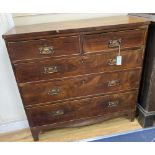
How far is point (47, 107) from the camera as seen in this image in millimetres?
1512

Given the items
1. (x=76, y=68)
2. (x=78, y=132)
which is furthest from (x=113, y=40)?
(x=78, y=132)

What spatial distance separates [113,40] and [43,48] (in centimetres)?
53

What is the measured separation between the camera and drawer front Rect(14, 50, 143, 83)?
1337 mm

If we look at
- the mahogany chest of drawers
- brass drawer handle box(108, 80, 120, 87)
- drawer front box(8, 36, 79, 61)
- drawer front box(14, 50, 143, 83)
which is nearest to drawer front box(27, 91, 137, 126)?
the mahogany chest of drawers

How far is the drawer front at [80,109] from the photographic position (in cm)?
153

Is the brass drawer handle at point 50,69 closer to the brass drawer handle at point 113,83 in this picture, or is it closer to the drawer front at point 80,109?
the drawer front at point 80,109

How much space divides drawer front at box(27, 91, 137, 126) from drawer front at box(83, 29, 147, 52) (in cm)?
46

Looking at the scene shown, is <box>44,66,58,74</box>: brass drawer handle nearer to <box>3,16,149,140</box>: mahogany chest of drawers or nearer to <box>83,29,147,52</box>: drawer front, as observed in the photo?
<box>3,16,149,140</box>: mahogany chest of drawers

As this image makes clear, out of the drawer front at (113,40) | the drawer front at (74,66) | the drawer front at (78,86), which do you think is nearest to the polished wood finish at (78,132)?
the drawer front at (78,86)

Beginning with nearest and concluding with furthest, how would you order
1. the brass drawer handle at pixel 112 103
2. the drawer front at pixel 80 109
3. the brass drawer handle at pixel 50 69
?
the brass drawer handle at pixel 50 69, the drawer front at pixel 80 109, the brass drawer handle at pixel 112 103

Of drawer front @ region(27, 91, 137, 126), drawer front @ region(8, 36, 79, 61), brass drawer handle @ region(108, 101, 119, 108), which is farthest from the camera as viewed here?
brass drawer handle @ region(108, 101, 119, 108)

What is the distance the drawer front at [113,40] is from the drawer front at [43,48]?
99mm

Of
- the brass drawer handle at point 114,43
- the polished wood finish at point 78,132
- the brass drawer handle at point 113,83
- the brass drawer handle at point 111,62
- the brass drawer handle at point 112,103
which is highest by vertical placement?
the brass drawer handle at point 114,43

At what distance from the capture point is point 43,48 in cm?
128
